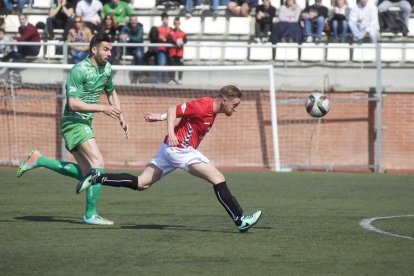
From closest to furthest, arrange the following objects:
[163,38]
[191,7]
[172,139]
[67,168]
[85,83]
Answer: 1. [172,139]
2. [85,83]
3. [67,168]
4. [163,38]
5. [191,7]

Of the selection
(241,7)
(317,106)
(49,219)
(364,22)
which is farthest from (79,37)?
(49,219)

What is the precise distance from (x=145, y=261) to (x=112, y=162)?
14.4 meters

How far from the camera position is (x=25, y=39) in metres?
24.9

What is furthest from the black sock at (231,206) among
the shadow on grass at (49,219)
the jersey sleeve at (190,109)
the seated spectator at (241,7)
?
the seated spectator at (241,7)

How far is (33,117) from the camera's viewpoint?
77.2ft

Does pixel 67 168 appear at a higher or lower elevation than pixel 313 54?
lower

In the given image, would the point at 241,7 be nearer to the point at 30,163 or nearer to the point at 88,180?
the point at 30,163

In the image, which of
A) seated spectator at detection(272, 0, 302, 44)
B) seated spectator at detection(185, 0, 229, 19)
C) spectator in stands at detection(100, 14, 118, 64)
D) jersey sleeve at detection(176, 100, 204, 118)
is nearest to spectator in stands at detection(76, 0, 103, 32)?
spectator in stands at detection(100, 14, 118, 64)

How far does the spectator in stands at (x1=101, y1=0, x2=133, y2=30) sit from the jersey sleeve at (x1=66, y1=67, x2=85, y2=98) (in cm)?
1334

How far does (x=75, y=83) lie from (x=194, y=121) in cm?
158

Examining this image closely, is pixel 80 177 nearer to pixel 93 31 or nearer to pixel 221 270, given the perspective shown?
pixel 221 270

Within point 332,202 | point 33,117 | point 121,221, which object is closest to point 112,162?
point 33,117

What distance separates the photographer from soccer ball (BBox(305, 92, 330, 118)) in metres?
15.7

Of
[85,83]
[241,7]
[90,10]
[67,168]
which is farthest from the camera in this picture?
[241,7]
